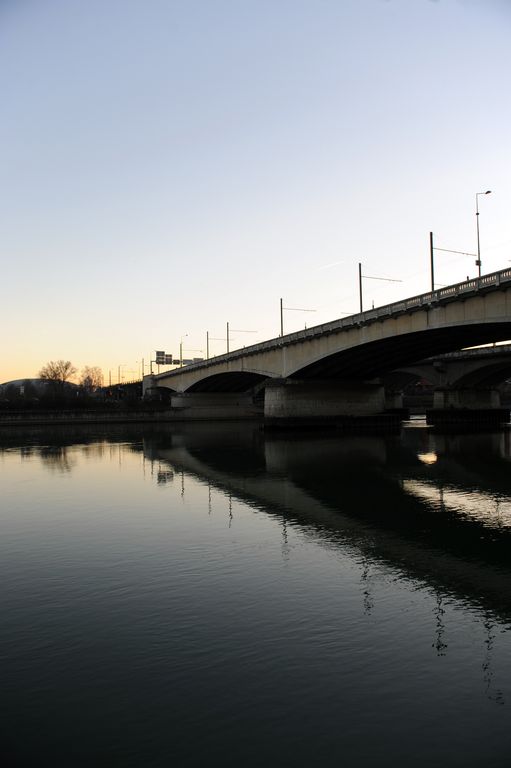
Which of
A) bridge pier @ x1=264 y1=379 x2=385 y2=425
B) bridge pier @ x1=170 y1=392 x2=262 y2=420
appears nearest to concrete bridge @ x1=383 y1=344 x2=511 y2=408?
bridge pier @ x1=264 y1=379 x2=385 y2=425

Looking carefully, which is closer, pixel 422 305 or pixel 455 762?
pixel 455 762

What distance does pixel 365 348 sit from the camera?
51.4 metres

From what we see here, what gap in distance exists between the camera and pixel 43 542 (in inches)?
614

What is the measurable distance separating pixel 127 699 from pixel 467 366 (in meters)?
71.7

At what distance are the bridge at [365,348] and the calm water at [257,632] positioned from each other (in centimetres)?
1907

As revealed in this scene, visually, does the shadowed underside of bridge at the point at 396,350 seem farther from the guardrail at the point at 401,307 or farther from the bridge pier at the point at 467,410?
the bridge pier at the point at 467,410

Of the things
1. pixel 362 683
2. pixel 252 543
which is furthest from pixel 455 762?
pixel 252 543

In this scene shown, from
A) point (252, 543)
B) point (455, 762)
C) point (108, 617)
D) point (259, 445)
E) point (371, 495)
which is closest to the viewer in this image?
point (455, 762)

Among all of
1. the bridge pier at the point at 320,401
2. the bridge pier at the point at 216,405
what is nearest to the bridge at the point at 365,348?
the bridge pier at the point at 320,401

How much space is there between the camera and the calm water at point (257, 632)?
21.3ft

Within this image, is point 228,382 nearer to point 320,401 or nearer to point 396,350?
point 320,401

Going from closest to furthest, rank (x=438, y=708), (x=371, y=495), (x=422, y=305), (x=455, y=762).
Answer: (x=455, y=762), (x=438, y=708), (x=371, y=495), (x=422, y=305)

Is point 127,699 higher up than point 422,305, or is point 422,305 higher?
point 422,305

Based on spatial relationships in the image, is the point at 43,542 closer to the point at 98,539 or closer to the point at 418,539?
the point at 98,539
